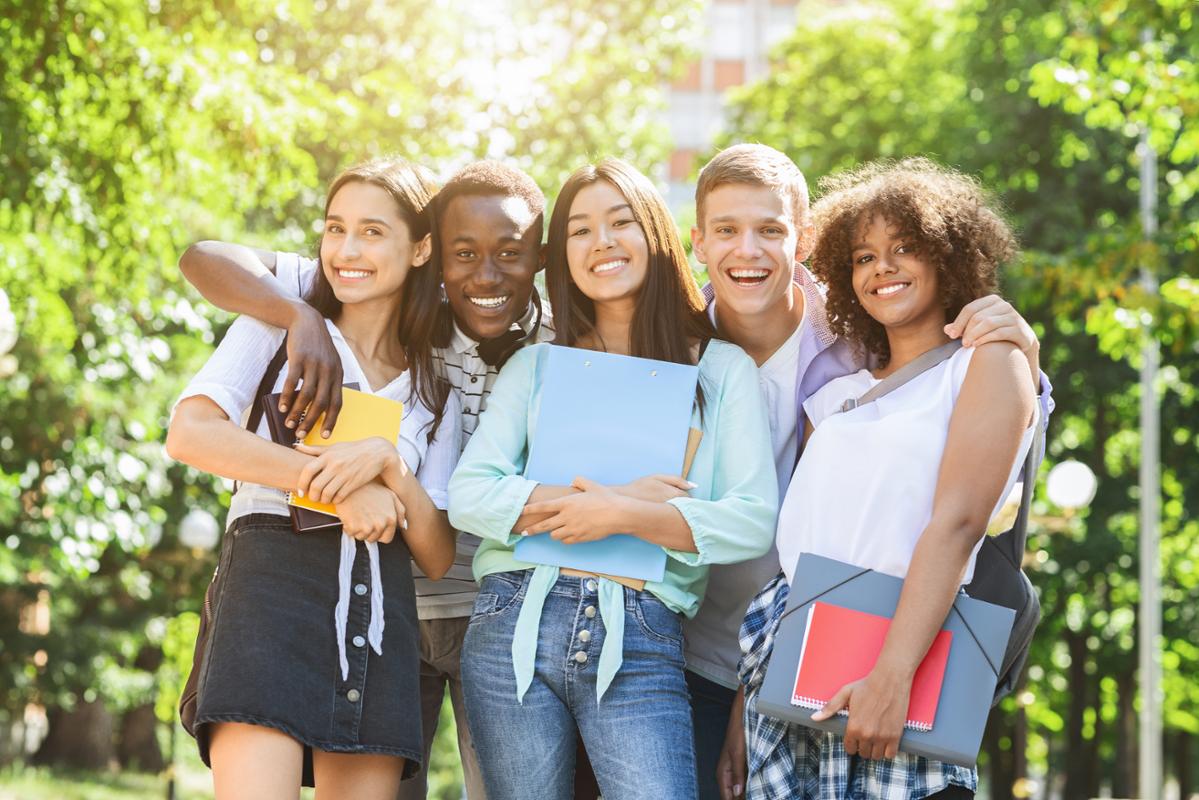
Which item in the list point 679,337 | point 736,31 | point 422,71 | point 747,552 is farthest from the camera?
point 736,31

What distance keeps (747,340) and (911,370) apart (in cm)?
62

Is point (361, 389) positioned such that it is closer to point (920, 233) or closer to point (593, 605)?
point (593, 605)

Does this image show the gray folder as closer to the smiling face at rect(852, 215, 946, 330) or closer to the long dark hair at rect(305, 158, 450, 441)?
the smiling face at rect(852, 215, 946, 330)

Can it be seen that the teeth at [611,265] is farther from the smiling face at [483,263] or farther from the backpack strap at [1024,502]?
the backpack strap at [1024,502]

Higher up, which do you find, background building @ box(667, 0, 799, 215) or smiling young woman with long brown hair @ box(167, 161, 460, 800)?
background building @ box(667, 0, 799, 215)

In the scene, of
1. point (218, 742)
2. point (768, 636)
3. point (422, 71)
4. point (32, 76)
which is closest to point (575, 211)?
point (768, 636)

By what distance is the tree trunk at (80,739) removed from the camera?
2117 cm

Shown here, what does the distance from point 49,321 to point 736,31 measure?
145 ft

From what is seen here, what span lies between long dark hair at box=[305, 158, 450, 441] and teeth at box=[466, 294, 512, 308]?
0.10 m

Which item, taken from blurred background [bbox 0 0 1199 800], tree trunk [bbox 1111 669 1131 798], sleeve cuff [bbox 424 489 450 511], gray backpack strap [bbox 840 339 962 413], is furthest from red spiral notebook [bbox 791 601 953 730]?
tree trunk [bbox 1111 669 1131 798]

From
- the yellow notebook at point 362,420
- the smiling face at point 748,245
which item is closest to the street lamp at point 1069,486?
the smiling face at point 748,245

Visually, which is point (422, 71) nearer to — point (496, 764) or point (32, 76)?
point (32, 76)

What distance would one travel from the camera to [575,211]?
3.45 meters

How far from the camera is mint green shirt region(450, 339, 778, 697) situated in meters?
3.08
